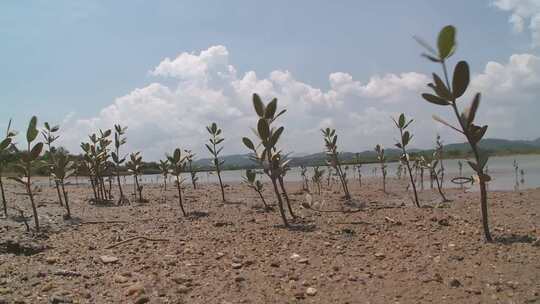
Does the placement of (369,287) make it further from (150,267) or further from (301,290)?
(150,267)

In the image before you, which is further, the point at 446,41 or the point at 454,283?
the point at 446,41

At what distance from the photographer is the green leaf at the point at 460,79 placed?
192 inches

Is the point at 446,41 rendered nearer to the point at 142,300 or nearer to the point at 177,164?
the point at 142,300

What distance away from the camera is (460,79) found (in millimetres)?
4922

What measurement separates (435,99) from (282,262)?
2834mm

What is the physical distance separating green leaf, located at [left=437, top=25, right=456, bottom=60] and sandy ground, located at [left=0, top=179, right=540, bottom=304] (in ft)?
7.91

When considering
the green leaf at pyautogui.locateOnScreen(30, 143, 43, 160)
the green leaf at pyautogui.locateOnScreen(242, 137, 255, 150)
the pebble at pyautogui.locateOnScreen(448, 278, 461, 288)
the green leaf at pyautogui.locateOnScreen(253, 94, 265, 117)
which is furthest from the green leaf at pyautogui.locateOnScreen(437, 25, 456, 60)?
the green leaf at pyautogui.locateOnScreen(30, 143, 43, 160)

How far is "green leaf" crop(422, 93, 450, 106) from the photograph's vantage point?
16.8 feet

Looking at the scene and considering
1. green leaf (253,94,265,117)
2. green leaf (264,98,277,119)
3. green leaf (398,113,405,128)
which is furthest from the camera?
green leaf (398,113,405,128)

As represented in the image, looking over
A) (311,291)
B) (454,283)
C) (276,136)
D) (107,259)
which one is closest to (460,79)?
(454,283)

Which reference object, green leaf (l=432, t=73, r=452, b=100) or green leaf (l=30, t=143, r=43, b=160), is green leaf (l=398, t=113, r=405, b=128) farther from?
green leaf (l=30, t=143, r=43, b=160)

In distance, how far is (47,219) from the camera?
26.2ft

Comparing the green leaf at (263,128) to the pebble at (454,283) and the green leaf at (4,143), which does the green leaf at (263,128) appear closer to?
the pebble at (454,283)

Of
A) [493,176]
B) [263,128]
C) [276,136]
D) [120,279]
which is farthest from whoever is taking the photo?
[493,176]
